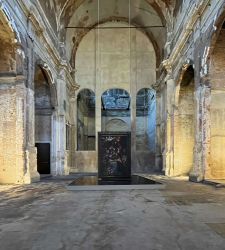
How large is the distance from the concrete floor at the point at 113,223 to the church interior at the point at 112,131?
0.02 m

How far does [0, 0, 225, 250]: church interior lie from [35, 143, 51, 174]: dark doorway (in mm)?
53

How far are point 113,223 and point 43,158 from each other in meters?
13.3

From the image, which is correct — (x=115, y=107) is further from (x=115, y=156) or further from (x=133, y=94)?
(x=115, y=156)

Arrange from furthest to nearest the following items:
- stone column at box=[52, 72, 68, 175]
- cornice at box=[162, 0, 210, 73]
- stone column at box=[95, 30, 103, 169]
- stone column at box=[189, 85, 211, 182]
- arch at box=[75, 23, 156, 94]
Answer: arch at box=[75, 23, 156, 94], stone column at box=[95, 30, 103, 169], stone column at box=[52, 72, 68, 175], cornice at box=[162, 0, 210, 73], stone column at box=[189, 85, 211, 182]

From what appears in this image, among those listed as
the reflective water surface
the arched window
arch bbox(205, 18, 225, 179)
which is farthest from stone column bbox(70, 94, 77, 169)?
arch bbox(205, 18, 225, 179)

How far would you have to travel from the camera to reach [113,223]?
16.1ft

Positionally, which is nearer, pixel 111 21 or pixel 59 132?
pixel 59 132

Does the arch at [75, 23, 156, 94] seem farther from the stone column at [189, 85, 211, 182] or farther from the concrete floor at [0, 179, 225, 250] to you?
the concrete floor at [0, 179, 225, 250]

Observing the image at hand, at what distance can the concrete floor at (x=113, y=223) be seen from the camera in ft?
12.5

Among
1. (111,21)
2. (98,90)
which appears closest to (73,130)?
(98,90)

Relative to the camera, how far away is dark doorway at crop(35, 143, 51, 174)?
57.9 feet

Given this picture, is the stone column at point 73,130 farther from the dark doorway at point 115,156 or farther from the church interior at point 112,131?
the dark doorway at point 115,156

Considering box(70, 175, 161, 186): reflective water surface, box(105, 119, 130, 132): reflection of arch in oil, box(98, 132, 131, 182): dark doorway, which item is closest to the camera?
box(70, 175, 161, 186): reflective water surface

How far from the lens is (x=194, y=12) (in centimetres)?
1227
